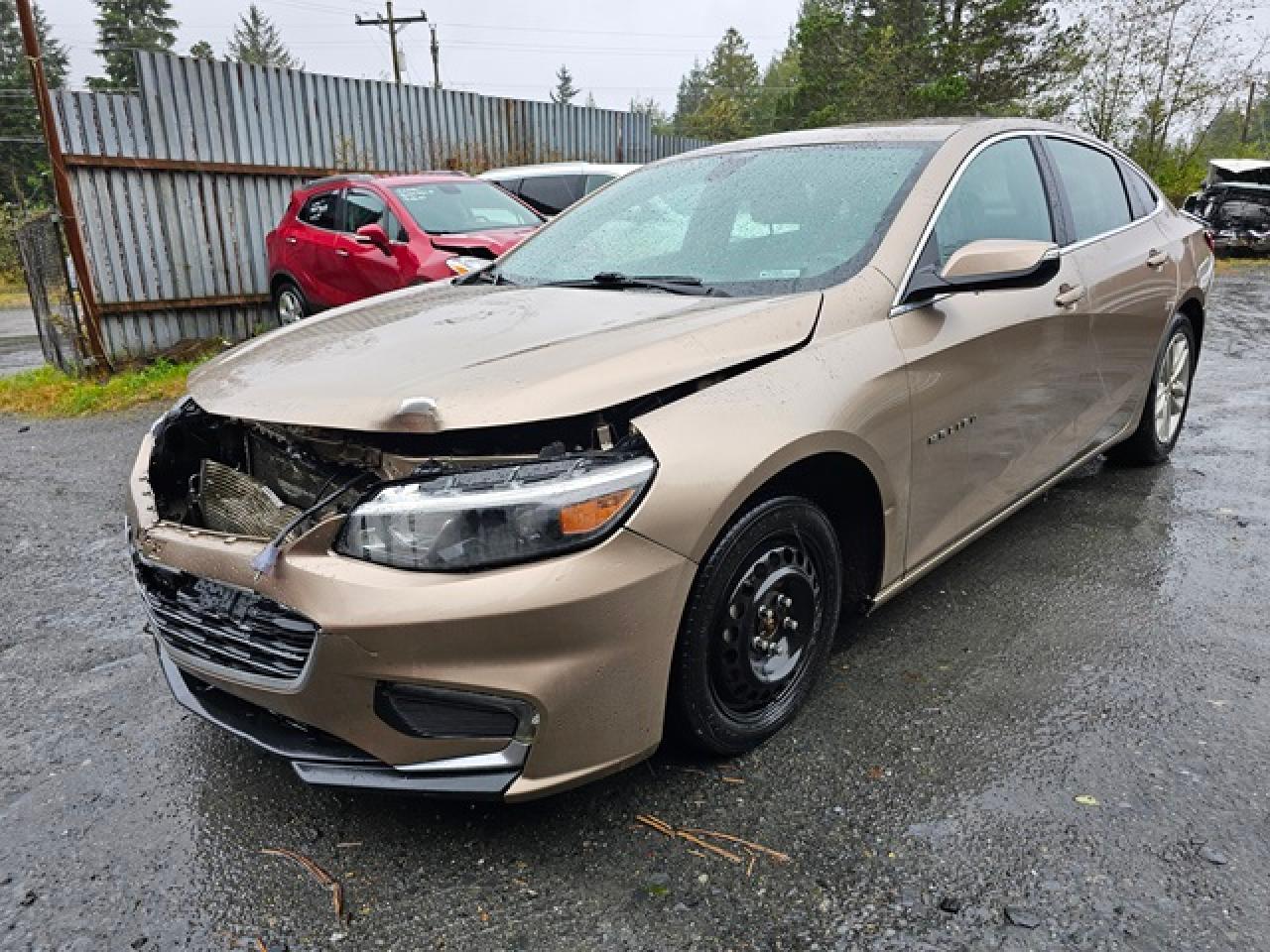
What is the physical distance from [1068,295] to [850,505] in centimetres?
146

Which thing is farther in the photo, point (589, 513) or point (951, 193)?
point (951, 193)

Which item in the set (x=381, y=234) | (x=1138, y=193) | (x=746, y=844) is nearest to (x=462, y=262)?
(x=381, y=234)

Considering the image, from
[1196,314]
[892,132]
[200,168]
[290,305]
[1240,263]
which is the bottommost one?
[1240,263]

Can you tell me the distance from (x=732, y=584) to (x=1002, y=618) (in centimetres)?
145

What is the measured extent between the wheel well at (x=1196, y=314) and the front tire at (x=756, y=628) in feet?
10.4

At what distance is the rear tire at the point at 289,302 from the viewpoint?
9.04 meters

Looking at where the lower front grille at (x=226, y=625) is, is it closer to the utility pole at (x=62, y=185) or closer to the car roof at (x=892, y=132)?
the car roof at (x=892, y=132)

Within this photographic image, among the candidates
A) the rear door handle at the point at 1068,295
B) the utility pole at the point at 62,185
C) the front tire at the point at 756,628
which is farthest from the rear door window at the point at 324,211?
the front tire at the point at 756,628

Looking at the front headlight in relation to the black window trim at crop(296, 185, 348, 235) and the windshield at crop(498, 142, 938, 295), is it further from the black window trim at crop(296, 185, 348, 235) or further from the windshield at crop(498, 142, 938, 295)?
the black window trim at crop(296, 185, 348, 235)

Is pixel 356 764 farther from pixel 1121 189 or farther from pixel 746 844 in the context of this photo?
pixel 1121 189

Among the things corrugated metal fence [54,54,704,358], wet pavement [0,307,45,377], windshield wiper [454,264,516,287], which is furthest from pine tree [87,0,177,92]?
windshield wiper [454,264,516,287]

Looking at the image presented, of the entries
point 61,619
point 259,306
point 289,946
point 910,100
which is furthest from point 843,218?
point 910,100

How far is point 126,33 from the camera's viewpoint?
54.5 m

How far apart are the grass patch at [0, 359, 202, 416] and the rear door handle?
6.64 metres
